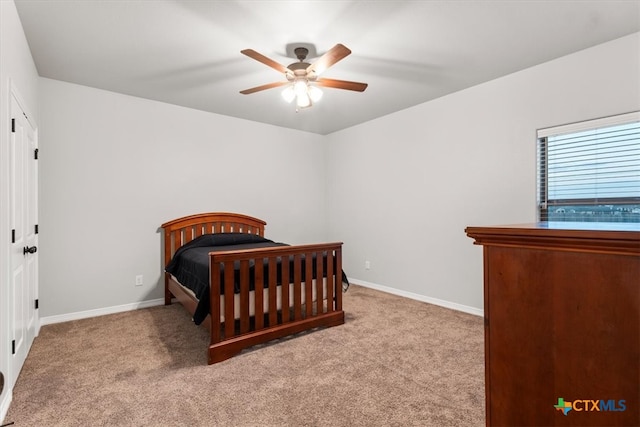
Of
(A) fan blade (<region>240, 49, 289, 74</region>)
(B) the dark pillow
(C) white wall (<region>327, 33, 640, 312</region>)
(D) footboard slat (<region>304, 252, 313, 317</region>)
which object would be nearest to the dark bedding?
(B) the dark pillow

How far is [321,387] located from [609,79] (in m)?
3.19

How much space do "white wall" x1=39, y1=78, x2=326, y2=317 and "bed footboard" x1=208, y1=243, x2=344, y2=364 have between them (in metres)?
1.75

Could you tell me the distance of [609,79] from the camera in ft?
8.23

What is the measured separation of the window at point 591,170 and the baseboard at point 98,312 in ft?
14.0

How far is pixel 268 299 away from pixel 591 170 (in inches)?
116

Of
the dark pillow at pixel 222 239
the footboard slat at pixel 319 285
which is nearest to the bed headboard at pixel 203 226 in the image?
the dark pillow at pixel 222 239

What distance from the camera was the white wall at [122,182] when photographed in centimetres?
319

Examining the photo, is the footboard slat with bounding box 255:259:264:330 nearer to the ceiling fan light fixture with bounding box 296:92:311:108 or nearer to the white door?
the ceiling fan light fixture with bounding box 296:92:311:108

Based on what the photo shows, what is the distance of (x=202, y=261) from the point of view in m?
2.81

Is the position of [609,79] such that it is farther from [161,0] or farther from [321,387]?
[161,0]

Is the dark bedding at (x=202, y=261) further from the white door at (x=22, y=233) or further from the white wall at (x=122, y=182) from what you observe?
the white door at (x=22, y=233)

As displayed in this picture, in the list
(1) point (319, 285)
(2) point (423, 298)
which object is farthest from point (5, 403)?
(2) point (423, 298)

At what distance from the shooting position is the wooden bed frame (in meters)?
2.39

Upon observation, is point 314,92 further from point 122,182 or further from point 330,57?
point 122,182
